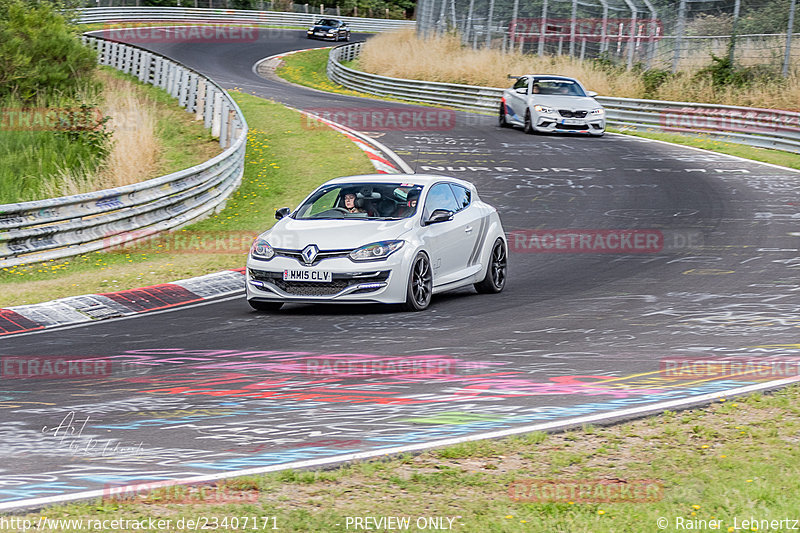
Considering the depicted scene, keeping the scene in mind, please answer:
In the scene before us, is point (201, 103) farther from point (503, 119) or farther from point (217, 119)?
point (503, 119)

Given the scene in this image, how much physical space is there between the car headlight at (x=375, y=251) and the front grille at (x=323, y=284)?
17cm

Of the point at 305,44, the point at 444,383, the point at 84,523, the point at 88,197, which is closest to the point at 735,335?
the point at 444,383

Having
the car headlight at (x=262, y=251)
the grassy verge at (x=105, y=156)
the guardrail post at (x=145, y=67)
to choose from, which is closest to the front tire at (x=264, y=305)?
the car headlight at (x=262, y=251)

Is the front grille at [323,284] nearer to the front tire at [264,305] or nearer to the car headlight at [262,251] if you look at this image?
the car headlight at [262,251]

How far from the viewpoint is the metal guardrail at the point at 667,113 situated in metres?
28.2

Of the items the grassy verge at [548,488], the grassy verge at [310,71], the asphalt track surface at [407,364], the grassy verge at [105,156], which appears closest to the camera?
the grassy verge at [548,488]

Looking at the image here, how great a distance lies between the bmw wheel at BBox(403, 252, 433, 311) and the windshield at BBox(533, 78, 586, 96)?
756 inches

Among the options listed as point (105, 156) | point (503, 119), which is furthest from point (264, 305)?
point (503, 119)

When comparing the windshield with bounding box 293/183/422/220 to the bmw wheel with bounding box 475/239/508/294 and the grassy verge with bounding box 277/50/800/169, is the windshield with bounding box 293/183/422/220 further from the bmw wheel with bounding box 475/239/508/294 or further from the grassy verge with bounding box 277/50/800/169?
the grassy verge with bounding box 277/50/800/169

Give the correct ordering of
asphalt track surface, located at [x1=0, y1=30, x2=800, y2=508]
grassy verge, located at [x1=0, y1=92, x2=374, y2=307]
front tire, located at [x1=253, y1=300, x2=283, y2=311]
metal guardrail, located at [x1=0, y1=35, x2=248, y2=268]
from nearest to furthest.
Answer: asphalt track surface, located at [x1=0, y1=30, x2=800, y2=508]
front tire, located at [x1=253, y1=300, x2=283, y2=311]
grassy verge, located at [x1=0, y1=92, x2=374, y2=307]
metal guardrail, located at [x1=0, y1=35, x2=248, y2=268]

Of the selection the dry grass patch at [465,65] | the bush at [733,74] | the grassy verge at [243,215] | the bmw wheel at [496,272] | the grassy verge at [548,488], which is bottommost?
the grassy verge at [243,215]

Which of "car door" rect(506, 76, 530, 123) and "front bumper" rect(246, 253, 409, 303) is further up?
"car door" rect(506, 76, 530, 123)

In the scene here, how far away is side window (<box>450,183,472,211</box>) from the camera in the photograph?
13.2 m

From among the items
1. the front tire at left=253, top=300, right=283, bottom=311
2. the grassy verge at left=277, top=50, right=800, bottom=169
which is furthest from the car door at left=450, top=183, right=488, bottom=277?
the grassy verge at left=277, top=50, right=800, bottom=169
